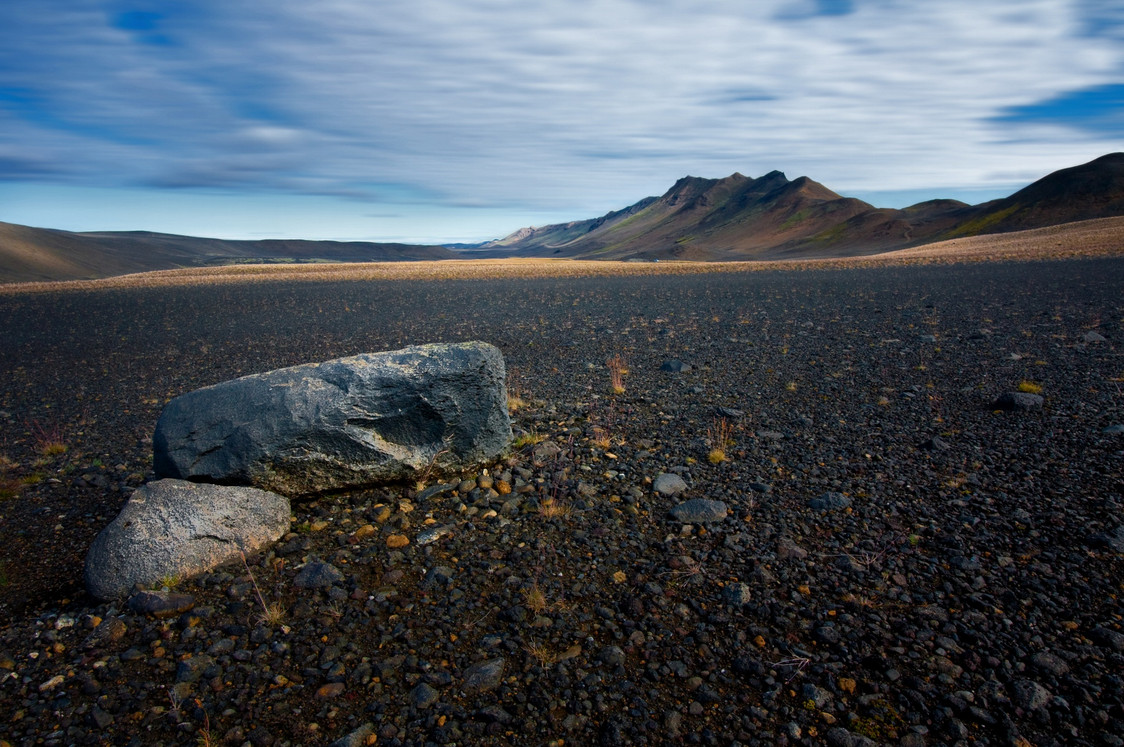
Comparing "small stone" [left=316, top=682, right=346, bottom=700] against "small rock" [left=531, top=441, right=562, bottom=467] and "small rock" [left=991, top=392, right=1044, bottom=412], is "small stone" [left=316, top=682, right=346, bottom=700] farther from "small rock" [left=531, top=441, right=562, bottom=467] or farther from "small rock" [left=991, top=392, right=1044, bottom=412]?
"small rock" [left=991, top=392, right=1044, bottom=412]

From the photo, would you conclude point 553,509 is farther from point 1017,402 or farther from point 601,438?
point 1017,402

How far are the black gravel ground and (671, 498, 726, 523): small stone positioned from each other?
1.6 inches

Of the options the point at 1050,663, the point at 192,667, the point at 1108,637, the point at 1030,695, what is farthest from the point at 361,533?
the point at 1108,637

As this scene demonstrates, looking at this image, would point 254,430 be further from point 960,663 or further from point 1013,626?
point 1013,626

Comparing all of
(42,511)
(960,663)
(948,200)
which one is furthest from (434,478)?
(948,200)

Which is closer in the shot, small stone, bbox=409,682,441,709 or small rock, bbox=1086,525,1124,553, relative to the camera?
small stone, bbox=409,682,441,709

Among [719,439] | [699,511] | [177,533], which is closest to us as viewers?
[177,533]

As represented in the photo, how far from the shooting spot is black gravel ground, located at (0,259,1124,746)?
3.83 meters

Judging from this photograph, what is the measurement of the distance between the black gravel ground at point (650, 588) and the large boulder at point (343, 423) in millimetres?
401

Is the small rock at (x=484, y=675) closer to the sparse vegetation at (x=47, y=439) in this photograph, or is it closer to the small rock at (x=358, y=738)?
the small rock at (x=358, y=738)

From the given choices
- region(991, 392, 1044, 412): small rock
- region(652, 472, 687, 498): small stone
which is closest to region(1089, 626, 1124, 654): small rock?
region(652, 472, 687, 498): small stone

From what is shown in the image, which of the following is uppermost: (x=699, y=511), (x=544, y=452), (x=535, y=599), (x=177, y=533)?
(x=177, y=533)

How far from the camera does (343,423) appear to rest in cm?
655

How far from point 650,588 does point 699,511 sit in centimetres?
147
